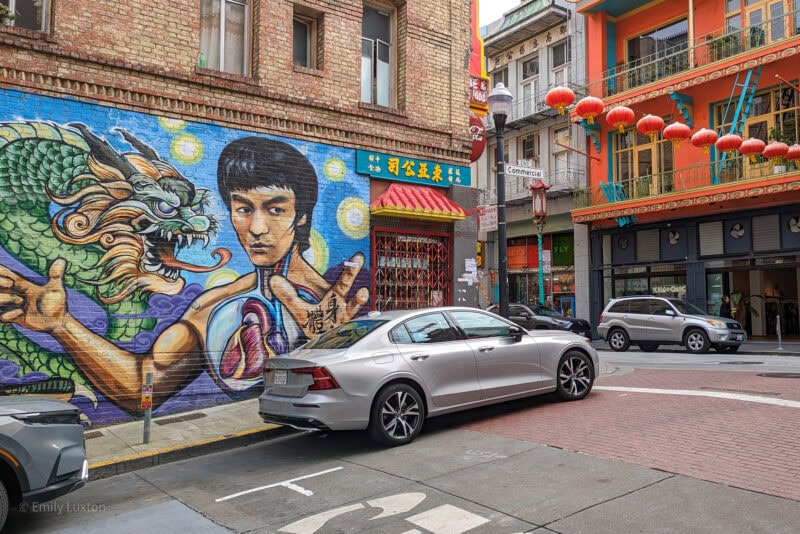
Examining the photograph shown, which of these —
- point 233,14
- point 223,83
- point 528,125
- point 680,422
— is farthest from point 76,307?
point 528,125

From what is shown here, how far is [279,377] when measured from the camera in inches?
286

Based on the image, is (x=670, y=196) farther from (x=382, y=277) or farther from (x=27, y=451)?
(x=27, y=451)

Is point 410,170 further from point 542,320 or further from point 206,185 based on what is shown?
point 542,320

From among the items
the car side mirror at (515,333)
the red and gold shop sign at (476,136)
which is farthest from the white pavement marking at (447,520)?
the red and gold shop sign at (476,136)

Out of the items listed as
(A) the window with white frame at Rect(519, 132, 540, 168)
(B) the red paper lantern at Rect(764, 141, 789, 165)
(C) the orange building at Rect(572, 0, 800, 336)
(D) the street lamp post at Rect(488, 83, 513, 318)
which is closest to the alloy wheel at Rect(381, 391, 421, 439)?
(D) the street lamp post at Rect(488, 83, 513, 318)

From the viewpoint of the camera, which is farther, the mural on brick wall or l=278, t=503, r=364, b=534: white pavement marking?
the mural on brick wall

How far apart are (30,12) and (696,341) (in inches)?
670

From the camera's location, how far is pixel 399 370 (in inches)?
282

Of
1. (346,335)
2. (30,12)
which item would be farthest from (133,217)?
(346,335)

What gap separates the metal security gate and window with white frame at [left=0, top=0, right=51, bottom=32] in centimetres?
610

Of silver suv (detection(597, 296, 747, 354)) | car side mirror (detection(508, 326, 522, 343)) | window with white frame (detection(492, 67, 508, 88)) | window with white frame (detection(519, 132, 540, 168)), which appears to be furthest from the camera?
window with white frame (detection(492, 67, 508, 88))

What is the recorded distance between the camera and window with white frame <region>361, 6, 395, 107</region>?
40.5 ft

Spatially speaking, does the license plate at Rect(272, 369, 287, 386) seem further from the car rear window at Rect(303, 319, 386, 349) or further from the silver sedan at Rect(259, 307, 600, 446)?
the car rear window at Rect(303, 319, 386, 349)

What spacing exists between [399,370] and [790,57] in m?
18.7
